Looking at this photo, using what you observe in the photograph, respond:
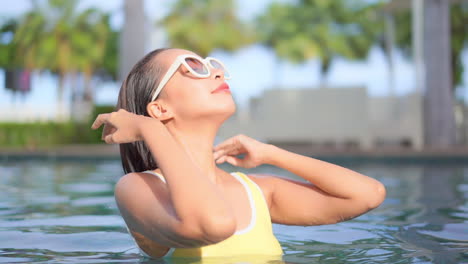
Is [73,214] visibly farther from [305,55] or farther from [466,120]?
[305,55]

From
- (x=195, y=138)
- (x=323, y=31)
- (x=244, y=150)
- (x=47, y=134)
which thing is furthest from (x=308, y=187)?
(x=323, y=31)

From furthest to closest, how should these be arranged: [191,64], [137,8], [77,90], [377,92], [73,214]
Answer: [77,90] < [377,92] < [137,8] < [73,214] < [191,64]

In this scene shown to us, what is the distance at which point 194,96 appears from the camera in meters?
2.00

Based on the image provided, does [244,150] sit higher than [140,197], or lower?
higher

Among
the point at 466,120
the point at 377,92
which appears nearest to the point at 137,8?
the point at 377,92

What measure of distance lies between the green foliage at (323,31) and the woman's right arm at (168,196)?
42085mm

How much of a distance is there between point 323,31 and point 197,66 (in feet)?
141

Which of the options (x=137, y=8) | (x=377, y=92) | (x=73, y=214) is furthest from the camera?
(x=377, y=92)

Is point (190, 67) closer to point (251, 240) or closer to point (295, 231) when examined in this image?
point (251, 240)

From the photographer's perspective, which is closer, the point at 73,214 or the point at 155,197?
the point at 155,197

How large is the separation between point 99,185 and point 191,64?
4753 millimetres

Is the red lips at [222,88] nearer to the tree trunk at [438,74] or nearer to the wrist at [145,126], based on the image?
the wrist at [145,126]

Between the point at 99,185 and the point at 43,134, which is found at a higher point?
the point at 43,134

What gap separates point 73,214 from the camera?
13.4ft
